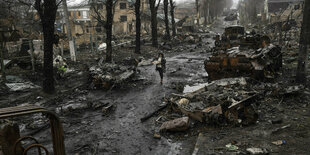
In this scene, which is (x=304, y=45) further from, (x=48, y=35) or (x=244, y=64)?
(x=48, y=35)

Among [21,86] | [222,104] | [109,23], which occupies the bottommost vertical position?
[21,86]

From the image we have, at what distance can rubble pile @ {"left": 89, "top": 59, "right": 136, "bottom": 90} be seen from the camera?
9820 millimetres

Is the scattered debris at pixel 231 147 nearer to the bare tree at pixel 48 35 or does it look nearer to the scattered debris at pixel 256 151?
the scattered debris at pixel 256 151

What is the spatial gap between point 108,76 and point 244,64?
5.62 meters

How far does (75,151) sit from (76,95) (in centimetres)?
444

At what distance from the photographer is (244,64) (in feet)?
29.1

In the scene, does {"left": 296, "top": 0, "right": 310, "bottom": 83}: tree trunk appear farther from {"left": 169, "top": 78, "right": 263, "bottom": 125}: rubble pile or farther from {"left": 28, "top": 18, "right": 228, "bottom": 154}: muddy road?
{"left": 28, "top": 18, "right": 228, "bottom": 154}: muddy road

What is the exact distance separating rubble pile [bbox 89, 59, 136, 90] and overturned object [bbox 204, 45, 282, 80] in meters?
3.70

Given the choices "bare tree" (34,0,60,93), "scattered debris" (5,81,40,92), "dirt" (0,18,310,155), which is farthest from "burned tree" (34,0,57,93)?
"scattered debris" (5,81,40,92)

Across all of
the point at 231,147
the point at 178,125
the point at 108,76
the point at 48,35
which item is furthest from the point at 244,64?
the point at 48,35

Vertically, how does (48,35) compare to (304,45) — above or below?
above

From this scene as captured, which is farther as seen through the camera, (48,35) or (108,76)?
(108,76)

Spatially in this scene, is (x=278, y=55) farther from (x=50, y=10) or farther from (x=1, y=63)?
(x=1, y=63)

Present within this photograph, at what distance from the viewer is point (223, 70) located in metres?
9.38
